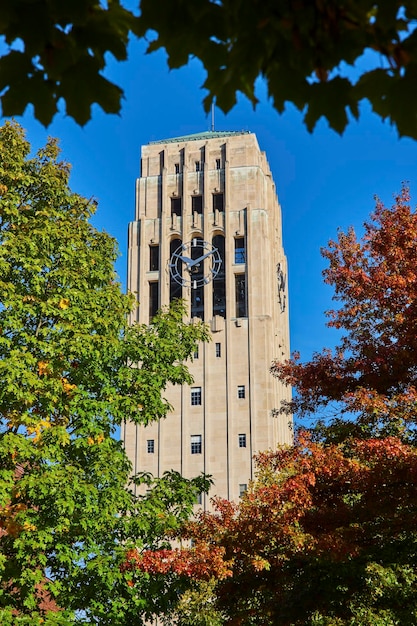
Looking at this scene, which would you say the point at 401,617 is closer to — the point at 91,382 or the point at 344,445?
the point at 344,445

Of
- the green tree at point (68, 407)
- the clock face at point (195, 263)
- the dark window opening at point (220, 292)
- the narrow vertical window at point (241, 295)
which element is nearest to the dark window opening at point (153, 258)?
the clock face at point (195, 263)

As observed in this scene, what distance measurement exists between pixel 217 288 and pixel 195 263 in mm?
3023

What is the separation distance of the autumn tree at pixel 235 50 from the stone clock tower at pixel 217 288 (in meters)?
67.7

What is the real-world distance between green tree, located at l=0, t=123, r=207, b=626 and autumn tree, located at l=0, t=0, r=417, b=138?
11.2m

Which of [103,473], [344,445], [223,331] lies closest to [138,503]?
[103,473]

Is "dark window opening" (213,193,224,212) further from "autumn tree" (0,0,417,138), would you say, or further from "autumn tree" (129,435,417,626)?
"autumn tree" (0,0,417,138)

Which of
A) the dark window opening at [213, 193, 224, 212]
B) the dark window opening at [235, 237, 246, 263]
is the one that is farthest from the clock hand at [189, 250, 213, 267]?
the dark window opening at [213, 193, 224, 212]

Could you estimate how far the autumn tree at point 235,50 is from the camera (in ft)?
12.5

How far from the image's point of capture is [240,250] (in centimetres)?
8050

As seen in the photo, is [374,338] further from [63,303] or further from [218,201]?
[218,201]

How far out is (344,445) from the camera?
635 inches

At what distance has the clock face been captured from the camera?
78.5 metres

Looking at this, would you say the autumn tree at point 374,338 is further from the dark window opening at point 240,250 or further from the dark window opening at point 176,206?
the dark window opening at point 176,206

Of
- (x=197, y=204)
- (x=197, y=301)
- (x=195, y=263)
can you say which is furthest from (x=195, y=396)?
(x=197, y=204)
